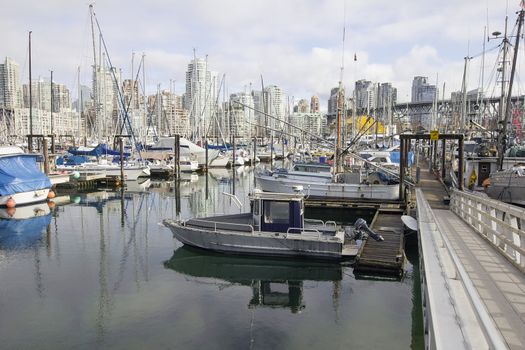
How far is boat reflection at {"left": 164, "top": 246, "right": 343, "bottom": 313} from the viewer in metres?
14.3

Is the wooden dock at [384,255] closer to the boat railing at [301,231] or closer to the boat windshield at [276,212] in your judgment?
the boat railing at [301,231]

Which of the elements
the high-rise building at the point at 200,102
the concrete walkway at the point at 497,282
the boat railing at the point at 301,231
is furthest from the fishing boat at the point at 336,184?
the high-rise building at the point at 200,102

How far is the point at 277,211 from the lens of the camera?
17.5m

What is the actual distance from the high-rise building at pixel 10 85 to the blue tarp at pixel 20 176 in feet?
380

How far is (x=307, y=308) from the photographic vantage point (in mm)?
13188

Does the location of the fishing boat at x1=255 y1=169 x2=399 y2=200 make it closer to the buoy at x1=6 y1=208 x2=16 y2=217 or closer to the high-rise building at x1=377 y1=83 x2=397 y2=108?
the buoy at x1=6 y1=208 x2=16 y2=217

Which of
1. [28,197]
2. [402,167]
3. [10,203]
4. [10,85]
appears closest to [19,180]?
[28,197]

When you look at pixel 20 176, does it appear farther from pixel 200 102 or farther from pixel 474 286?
pixel 200 102

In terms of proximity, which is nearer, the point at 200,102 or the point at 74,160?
the point at 74,160

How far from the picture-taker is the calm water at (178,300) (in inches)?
428

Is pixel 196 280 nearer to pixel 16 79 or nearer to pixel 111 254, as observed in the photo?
pixel 111 254

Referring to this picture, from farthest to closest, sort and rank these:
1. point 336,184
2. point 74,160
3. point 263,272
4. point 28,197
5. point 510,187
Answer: point 74,160, point 28,197, point 336,184, point 510,187, point 263,272

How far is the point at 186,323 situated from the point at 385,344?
5.44 m

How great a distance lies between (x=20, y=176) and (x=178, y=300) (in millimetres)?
24146
